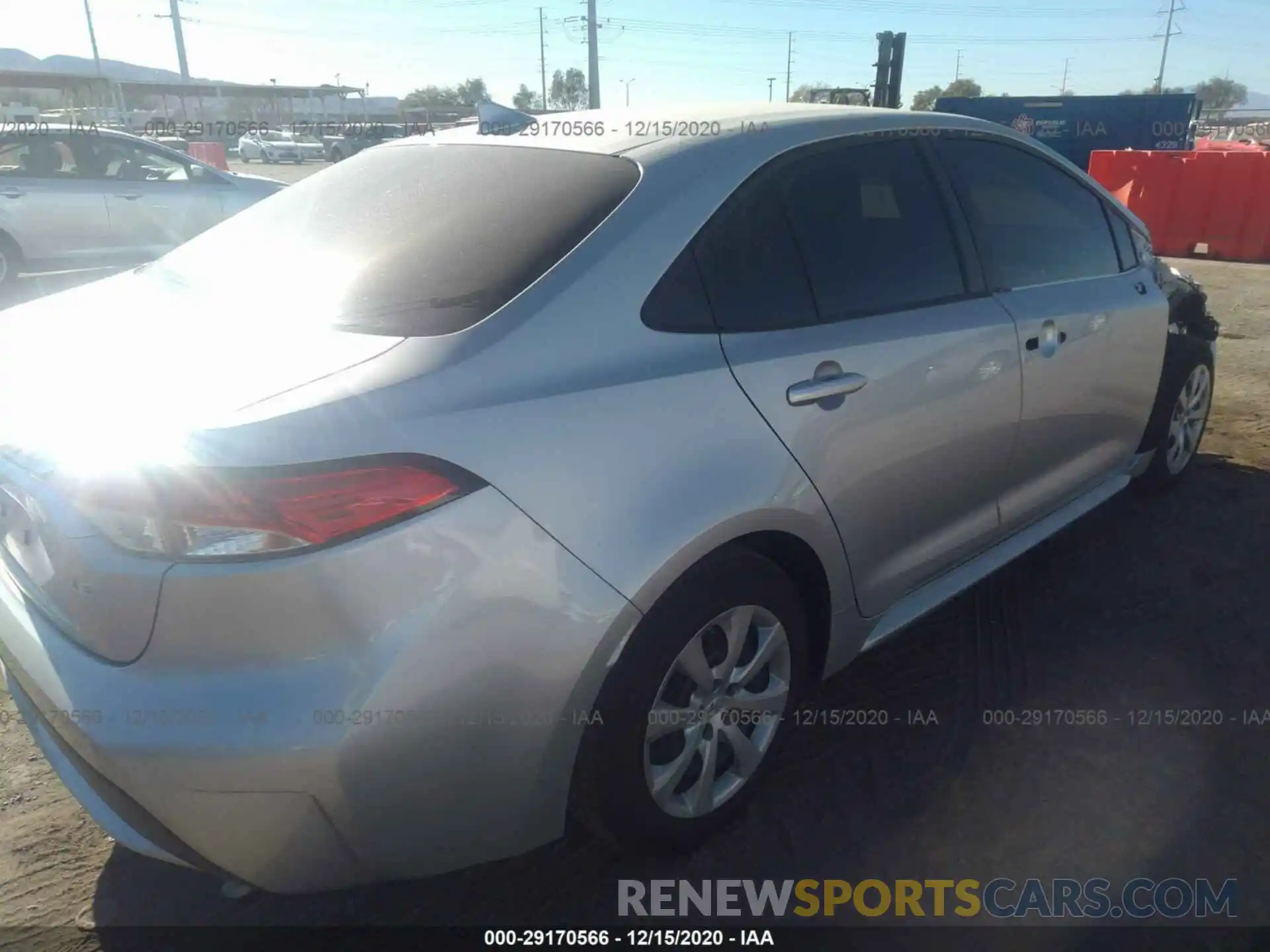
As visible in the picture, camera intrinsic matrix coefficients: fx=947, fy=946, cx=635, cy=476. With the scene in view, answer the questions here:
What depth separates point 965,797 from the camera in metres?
2.56

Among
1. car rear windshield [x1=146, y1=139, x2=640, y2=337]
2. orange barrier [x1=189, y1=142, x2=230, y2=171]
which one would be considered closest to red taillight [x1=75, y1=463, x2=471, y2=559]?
car rear windshield [x1=146, y1=139, x2=640, y2=337]

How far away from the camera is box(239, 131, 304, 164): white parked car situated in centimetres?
4594

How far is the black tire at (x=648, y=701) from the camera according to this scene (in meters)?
1.99

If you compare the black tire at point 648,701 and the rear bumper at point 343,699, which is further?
the black tire at point 648,701

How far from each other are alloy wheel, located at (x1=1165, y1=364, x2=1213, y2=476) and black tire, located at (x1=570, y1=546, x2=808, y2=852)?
2.84 metres

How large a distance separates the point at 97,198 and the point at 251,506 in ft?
30.7

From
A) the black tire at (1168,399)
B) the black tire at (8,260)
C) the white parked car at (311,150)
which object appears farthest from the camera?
the white parked car at (311,150)

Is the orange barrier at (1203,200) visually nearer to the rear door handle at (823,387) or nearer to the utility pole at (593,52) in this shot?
the rear door handle at (823,387)

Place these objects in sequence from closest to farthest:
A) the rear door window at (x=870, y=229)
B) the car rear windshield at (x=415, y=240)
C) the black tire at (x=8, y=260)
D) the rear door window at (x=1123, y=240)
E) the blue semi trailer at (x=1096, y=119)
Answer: the car rear windshield at (x=415, y=240), the rear door window at (x=870, y=229), the rear door window at (x=1123, y=240), the black tire at (x=8, y=260), the blue semi trailer at (x=1096, y=119)

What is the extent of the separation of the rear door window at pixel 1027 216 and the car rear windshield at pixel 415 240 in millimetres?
1377

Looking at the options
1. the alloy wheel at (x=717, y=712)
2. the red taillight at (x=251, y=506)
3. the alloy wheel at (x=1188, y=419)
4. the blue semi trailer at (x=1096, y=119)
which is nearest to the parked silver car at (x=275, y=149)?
the blue semi trailer at (x=1096, y=119)

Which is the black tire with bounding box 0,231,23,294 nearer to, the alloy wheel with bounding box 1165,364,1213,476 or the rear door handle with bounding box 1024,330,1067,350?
the rear door handle with bounding box 1024,330,1067,350

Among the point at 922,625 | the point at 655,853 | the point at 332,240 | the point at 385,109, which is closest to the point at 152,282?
the point at 332,240

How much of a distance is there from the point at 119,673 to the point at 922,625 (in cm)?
260
